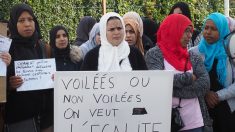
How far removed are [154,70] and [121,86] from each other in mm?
297

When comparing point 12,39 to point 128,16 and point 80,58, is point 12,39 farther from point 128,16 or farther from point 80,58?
point 128,16

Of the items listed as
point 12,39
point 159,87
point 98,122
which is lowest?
point 98,122

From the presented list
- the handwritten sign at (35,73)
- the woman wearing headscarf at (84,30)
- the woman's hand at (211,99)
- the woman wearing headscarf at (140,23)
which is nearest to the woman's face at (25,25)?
the handwritten sign at (35,73)

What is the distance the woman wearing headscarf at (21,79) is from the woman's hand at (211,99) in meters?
1.51

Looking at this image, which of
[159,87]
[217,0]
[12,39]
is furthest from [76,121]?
[217,0]

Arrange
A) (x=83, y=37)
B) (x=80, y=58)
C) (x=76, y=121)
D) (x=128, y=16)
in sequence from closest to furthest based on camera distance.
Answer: (x=76, y=121) < (x=80, y=58) < (x=128, y=16) < (x=83, y=37)

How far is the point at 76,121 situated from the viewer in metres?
3.91

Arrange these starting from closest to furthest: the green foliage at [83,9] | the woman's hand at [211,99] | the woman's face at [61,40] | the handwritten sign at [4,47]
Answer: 1. the handwritten sign at [4,47]
2. the woman's hand at [211,99]
3. the woman's face at [61,40]
4. the green foliage at [83,9]

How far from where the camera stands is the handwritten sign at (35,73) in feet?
13.8

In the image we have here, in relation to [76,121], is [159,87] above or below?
above

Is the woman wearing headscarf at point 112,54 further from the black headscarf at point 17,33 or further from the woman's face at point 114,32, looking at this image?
the black headscarf at point 17,33

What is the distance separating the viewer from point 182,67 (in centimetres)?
436

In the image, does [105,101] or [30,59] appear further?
[30,59]

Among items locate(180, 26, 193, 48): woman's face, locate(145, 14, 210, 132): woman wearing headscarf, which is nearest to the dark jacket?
locate(145, 14, 210, 132): woman wearing headscarf
